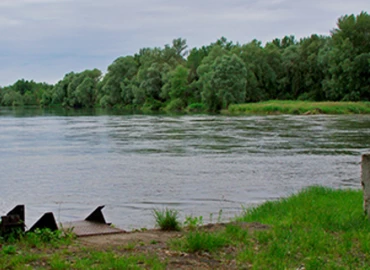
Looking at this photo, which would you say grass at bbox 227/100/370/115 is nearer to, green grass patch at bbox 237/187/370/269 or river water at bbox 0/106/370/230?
river water at bbox 0/106/370/230

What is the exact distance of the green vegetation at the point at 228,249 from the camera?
18.6 ft

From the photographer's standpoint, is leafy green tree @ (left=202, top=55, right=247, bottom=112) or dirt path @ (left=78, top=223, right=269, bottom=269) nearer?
dirt path @ (left=78, top=223, right=269, bottom=269)

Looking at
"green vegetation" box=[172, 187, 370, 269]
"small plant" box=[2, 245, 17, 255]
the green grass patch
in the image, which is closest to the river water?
the green grass patch

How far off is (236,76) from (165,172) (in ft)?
198

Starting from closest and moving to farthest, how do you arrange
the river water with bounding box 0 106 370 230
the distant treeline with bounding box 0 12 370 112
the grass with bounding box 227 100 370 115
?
the river water with bounding box 0 106 370 230 → the grass with bounding box 227 100 370 115 → the distant treeline with bounding box 0 12 370 112

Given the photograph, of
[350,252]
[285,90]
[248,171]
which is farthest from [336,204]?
[285,90]

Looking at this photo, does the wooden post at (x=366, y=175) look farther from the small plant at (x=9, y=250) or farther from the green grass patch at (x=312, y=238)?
the small plant at (x=9, y=250)

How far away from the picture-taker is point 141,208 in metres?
12.6

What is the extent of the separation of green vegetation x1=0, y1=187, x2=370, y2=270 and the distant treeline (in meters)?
67.8

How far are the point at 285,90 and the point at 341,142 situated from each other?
6974 cm

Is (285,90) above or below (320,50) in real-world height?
below

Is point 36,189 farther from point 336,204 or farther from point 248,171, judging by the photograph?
point 336,204

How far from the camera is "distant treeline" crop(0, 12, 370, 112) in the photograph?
7375cm

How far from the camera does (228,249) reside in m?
6.50
